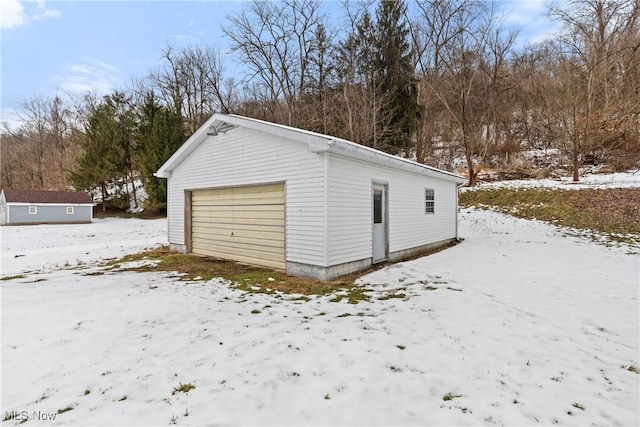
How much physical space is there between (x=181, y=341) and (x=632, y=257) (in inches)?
426

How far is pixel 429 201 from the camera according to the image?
1030 centimetres

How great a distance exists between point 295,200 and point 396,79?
51.8 ft

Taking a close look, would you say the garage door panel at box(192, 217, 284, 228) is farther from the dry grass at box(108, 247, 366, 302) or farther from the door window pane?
the door window pane

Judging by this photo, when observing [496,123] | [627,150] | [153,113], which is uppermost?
[153,113]

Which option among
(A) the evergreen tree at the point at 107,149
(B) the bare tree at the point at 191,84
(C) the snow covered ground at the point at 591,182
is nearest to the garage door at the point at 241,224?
(C) the snow covered ground at the point at 591,182

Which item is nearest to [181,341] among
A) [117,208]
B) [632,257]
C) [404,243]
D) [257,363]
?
[257,363]

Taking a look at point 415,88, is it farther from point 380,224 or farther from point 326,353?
point 326,353

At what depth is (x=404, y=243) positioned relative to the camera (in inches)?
349

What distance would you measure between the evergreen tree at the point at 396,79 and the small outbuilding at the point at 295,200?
8882mm

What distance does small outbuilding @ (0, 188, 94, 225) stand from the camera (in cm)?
2258

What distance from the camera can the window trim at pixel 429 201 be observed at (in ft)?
33.0

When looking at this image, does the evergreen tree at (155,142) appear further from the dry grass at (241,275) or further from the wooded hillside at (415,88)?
the dry grass at (241,275)

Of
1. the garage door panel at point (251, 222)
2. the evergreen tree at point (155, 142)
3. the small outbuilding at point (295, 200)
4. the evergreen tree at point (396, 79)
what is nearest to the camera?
the small outbuilding at point (295, 200)

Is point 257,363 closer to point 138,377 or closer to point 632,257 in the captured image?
point 138,377
